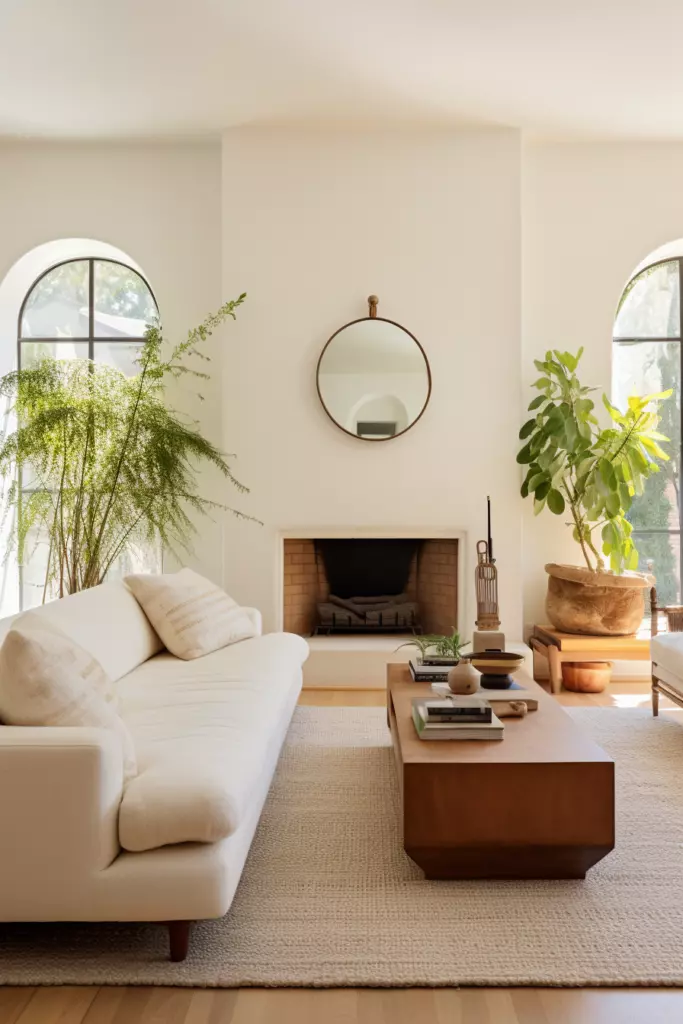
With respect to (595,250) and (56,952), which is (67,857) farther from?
(595,250)

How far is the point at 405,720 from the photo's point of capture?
297 cm

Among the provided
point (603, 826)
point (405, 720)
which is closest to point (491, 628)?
point (405, 720)

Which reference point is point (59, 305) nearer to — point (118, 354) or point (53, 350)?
point (53, 350)

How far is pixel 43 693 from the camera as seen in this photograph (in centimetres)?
218

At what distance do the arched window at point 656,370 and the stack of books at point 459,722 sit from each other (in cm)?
341

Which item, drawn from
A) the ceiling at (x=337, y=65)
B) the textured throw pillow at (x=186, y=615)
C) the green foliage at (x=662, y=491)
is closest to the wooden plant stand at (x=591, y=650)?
the green foliage at (x=662, y=491)

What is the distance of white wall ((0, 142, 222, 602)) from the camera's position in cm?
553

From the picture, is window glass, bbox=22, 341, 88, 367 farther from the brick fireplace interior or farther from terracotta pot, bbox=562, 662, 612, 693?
terracotta pot, bbox=562, 662, 612, 693

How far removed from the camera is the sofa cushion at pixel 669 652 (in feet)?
13.1

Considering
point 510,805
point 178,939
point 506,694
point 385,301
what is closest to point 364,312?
point 385,301

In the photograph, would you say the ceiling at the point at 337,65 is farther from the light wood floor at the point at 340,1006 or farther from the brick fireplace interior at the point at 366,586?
the light wood floor at the point at 340,1006

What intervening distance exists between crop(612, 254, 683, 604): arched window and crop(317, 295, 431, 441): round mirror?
1.46m

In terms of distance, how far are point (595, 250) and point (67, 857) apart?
4.76m

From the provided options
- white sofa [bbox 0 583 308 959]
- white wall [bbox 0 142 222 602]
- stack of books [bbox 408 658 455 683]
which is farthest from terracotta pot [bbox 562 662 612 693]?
white sofa [bbox 0 583 308 959]
